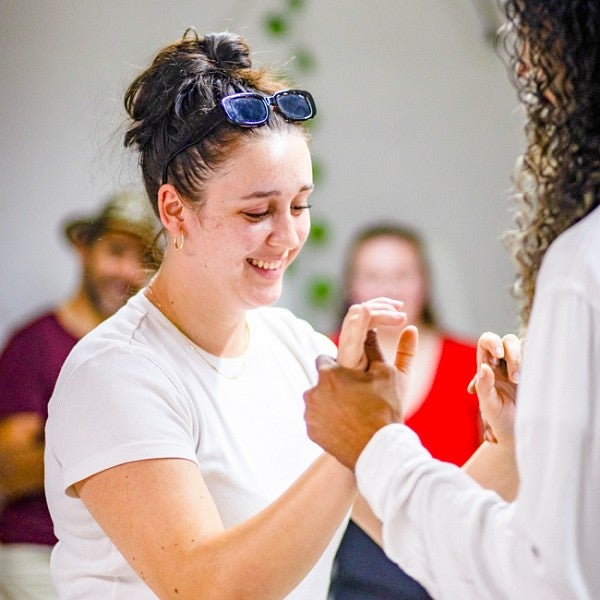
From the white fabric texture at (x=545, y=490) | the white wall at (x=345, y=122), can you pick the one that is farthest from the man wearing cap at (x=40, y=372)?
the white fabric texture at (x=545, y=490)

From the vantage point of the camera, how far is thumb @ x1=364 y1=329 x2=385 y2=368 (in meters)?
1.34

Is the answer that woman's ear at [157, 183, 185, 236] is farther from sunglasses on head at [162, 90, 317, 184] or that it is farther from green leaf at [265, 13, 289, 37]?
green leaf at [265, 13, 289, 37]

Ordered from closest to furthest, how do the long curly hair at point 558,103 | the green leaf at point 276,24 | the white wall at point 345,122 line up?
the long curly hair at point 558,103 → the white wall at point 345,122 → the green leaf at point 276,24

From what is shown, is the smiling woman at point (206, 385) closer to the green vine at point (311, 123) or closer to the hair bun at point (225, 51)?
the hair bun at point (225, 51)

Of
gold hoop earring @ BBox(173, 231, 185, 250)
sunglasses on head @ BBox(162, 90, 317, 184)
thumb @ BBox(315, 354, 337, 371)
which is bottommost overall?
thumb @ BBox(315, 354, 337, 371)

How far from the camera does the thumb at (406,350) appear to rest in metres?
1.46

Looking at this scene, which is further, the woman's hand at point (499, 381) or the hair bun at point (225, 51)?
the hair bun at point (225, 51)

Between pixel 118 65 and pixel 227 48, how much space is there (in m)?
1.81

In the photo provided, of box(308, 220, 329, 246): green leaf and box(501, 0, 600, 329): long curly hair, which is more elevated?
box(501, 0, 600, 329): long curly hair

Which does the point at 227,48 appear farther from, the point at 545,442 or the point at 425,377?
the point at 425,377

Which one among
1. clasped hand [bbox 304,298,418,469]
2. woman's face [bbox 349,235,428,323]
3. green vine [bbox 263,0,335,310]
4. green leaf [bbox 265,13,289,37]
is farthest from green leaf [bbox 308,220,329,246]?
clasped hand [bbox 304,298,418,469]

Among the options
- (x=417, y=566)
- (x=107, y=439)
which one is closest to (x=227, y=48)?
(x=107, y=439)

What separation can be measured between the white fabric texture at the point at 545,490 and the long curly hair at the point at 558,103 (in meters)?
0.08

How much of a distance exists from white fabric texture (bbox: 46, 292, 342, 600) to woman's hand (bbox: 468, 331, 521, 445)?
0.30 metres
